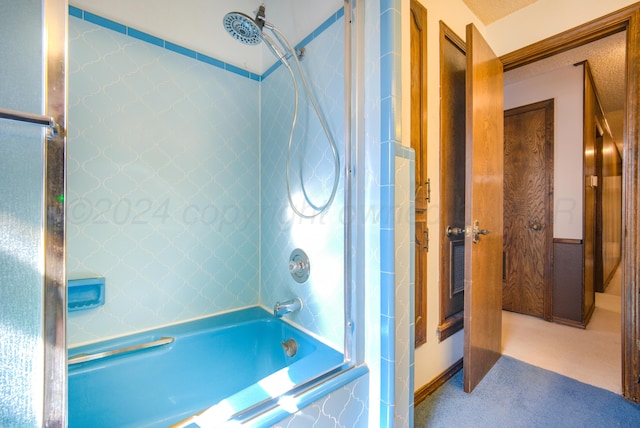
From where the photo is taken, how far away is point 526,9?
66.8 inches

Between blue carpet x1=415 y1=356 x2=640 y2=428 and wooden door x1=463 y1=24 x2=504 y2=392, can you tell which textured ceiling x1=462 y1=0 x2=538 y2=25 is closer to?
wooden door x1=463 y1=24 x2=504 y2=392

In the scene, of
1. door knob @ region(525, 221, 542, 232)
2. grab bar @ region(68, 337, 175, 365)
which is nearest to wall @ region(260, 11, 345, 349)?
grab bar @ region(68, 337, 175, 365)

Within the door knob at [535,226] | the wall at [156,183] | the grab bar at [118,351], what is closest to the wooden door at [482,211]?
the door knob at [535,226]

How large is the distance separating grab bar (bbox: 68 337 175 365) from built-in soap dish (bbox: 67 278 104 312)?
0.22m

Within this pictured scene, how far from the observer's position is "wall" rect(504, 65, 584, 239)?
7.57 feet

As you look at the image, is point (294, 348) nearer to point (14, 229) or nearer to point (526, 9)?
point (14, 229)

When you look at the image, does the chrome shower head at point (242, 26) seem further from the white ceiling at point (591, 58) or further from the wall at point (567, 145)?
the wall at point (567, 145)

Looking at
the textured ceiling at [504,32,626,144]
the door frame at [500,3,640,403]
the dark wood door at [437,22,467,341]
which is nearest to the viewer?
the door frame at [500,3,640,403]

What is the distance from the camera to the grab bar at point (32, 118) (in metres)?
0.49

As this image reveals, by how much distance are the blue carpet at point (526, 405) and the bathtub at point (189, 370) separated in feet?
2.35

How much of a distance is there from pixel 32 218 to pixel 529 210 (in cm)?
336

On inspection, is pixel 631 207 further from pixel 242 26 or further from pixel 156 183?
pixel 156 183

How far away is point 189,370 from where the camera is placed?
4.27 ft

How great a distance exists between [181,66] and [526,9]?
2.21m
